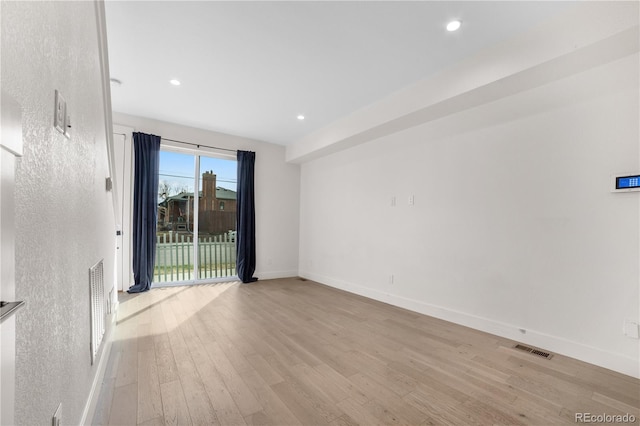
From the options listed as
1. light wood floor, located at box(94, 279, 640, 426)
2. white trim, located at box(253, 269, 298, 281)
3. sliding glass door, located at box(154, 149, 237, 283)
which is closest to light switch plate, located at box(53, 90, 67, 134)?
light wood floor, located at box(94, 279, 640, 426)

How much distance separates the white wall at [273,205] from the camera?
5.60 meters

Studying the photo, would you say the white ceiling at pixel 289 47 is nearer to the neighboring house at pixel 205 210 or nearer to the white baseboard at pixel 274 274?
the neighboring house at pixel 205 210

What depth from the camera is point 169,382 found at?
6.32 ft

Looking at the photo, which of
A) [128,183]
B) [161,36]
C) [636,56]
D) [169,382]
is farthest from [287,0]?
[128,183]

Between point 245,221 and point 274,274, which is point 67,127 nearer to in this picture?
point 245,221

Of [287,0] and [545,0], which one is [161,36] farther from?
[545,0]

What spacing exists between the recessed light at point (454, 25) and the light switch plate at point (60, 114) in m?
2.68

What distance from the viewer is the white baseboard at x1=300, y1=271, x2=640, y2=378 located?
2160 millimetres

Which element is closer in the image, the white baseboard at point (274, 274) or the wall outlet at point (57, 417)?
the wall outlet at point (57, 417)

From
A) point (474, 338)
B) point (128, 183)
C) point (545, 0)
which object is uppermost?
point (545, 0)

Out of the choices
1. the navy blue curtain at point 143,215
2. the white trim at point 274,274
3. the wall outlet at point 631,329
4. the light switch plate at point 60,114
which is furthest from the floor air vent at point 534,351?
the navy blue curtain at point 143,215

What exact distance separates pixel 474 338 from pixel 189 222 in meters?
4.78

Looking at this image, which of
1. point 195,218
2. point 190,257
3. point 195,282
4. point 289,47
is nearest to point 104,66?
point 289,47

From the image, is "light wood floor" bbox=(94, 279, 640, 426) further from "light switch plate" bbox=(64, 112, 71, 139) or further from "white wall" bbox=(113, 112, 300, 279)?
"white wall" bbox=(113, 112, 300, 279)
